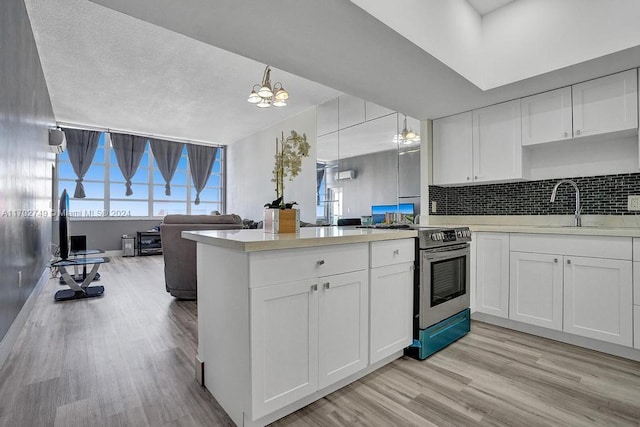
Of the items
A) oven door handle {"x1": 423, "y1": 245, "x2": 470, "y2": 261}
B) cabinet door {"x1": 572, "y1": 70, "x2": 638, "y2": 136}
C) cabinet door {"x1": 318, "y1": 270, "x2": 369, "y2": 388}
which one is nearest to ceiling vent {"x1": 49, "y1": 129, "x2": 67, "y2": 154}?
cabinet door {"x1": 318, "y1": 270, "x2": 369, "y2": 388}

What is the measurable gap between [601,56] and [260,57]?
7.89 ft

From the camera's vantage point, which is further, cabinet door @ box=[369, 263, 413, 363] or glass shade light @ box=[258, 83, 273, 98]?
glass shade light @ box=[258, 83, 273, 98]

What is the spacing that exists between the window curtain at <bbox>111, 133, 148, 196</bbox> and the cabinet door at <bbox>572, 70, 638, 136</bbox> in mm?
8563

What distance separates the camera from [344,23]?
189 cm

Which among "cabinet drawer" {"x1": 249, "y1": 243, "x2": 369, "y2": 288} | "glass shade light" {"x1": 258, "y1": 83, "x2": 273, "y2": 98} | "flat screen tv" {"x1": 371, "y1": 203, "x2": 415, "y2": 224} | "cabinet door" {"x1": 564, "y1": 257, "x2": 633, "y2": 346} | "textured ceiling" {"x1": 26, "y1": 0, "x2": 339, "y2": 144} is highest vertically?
"textured ceiling" {"x1": 26, "y1": 0, "x2": 339, "y2": 144}

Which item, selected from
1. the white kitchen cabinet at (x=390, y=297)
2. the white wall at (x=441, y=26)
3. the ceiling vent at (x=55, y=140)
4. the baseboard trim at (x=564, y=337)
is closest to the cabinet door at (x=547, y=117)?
the white wall at (x=441, y=26)

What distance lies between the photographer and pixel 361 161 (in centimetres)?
492

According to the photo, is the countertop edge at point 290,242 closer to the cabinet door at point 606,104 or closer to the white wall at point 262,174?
the cabinet door at point 606,104

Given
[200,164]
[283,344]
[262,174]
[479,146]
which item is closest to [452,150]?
[479,146]

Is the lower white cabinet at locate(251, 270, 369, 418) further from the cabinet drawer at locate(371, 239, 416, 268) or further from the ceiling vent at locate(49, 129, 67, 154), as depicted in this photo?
the ceiling vent at locate(49, 129, 67, 154)

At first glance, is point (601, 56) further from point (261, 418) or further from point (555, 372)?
point (261, 418)

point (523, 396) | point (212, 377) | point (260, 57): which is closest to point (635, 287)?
point (523, 396)

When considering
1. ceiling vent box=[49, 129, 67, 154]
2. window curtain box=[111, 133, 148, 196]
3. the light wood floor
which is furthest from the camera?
window curtain box=[111, 133, 148, 196]

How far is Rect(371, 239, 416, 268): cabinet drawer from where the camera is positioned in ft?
6.42
